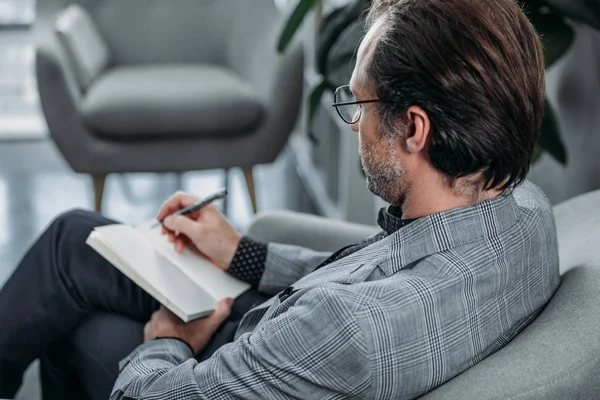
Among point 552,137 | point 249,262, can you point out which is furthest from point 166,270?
point 552,137

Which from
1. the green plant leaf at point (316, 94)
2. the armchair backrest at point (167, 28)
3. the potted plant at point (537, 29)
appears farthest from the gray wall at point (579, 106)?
the armchair backrest at point (167, 28)

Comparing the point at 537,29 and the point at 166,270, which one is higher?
the point at 537,29

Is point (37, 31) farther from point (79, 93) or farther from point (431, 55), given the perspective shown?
point (431, 55)

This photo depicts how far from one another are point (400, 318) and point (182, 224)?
622 millimetres

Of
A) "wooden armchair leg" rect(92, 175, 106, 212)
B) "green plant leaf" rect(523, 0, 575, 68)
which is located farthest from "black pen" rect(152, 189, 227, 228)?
"wooden armchair leg" rect(92, 175, 106, 212)

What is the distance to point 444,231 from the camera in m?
0.96

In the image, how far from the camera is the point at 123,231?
1.36 metres

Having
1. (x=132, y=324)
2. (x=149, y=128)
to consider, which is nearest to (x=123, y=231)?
Answer: (x=132, y=324)

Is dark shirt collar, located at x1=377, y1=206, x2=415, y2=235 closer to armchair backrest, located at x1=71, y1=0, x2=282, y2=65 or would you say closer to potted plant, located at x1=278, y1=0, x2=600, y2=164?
potted plant, located at x1=278, y1=0, x2=600, y2=164

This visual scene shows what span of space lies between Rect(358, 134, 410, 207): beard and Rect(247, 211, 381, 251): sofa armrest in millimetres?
475

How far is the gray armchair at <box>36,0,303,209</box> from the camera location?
8.32 ft

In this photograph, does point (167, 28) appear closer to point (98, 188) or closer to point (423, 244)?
point (98, 188)

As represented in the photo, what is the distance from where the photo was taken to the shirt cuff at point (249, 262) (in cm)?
141

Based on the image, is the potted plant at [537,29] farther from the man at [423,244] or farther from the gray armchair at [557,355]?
the gray armchair at [557,355]
